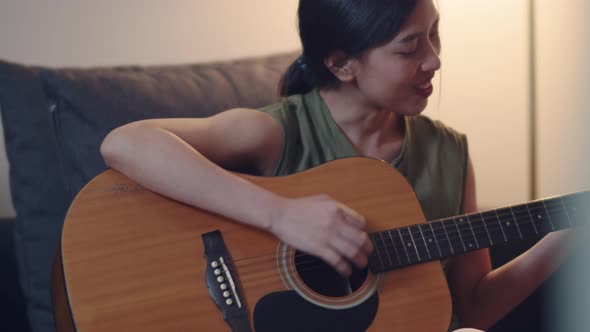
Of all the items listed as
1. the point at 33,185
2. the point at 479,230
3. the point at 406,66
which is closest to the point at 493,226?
the point at 479,230

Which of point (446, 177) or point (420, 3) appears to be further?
point (446, 177)

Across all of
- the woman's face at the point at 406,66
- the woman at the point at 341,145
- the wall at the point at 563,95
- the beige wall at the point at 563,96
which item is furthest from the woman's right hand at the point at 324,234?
the beige wall at the point at 563,96

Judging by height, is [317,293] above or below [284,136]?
below

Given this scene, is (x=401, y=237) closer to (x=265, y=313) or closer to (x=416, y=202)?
(x=416, y=202)

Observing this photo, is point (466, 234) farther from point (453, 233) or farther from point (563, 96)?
point (563, 96)

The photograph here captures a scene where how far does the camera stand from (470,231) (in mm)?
982

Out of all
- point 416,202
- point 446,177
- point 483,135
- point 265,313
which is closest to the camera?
point 265,313

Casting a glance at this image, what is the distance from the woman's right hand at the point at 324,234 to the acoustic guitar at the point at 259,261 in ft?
0.09

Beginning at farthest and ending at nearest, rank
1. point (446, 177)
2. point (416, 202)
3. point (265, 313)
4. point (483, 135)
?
point (483, 135) → point (446, 177) → point (416, 202) → point (265, 313)

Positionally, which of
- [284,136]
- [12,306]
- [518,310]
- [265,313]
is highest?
[284,136]

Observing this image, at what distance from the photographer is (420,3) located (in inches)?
40.8

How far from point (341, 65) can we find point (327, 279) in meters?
0.38

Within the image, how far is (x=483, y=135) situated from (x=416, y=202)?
83cm

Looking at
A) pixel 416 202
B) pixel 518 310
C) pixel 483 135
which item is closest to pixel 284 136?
pixel 416 202
